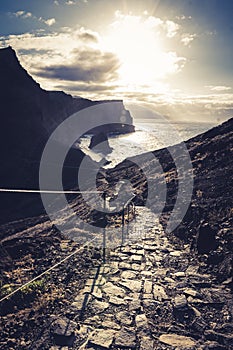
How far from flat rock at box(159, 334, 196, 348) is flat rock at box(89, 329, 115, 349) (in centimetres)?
118

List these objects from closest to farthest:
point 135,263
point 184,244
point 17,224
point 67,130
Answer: point 135,263
point 184,244
point 17,224
point 67,130

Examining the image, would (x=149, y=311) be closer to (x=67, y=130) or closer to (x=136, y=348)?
(x=136, y=348)

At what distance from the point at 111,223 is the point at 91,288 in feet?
17.0

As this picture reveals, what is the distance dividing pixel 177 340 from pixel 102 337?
1.76 metres

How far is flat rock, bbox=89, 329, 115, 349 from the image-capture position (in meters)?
5.52

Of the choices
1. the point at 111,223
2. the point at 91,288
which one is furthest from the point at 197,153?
the point at 91,288

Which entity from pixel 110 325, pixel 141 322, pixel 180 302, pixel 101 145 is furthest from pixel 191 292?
pixel 101 145

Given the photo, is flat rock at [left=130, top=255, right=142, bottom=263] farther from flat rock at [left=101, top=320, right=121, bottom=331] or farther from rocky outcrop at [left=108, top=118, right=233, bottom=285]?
flat rock at [left=101, top=320, right=121, bottom=331]

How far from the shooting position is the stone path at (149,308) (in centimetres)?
568

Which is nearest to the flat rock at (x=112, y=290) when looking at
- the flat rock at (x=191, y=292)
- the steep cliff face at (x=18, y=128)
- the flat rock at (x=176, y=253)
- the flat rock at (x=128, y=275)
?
the flat rock at (x=128, y=275)

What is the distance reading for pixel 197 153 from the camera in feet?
73.9

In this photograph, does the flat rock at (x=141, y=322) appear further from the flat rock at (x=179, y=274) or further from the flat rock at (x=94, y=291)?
the flat rock at (x=179, y=274)

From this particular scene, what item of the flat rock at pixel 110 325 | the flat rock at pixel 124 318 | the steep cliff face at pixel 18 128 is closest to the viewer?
the flat rock at pixel 110 325

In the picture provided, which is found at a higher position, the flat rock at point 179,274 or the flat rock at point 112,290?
the flat rock at point 179,274
